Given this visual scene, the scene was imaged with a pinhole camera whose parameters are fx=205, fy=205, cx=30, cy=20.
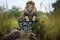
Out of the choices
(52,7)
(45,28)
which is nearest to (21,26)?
(45,28)

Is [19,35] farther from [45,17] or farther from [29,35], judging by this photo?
[45,17]

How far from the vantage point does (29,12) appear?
6.95 ft

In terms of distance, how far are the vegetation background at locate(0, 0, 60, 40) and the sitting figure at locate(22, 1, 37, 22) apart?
5 cm

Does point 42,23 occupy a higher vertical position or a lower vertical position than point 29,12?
lower

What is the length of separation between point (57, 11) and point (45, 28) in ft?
0.71

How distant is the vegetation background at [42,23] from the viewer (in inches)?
81.4

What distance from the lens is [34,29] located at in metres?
2.07

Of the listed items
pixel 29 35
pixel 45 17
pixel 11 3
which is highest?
pixel 11 3

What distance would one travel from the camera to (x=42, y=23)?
2086 millimetres

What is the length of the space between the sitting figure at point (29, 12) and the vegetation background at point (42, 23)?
0.17ft

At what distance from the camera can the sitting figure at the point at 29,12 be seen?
2.11 m

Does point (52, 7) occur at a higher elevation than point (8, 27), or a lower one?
higher

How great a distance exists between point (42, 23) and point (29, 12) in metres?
0.18

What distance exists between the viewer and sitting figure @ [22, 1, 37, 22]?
6.93ft
